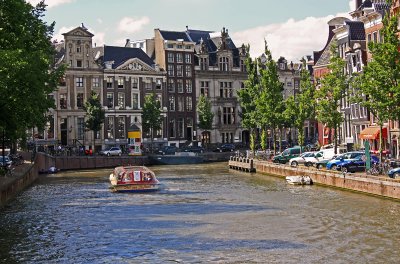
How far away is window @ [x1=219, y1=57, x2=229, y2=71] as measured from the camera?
143m

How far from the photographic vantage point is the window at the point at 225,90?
14350 cm

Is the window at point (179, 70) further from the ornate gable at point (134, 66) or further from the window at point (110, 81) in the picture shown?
the window at point (110, 81)

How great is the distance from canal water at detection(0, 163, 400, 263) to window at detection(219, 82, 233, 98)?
80.8m

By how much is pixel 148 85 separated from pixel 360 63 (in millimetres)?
53495

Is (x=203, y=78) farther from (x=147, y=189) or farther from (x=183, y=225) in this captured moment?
(x=183, y=225)

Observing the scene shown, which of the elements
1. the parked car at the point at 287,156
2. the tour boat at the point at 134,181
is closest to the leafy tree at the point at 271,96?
the parked car at the point at 287,156

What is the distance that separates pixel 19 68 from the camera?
1838 inches

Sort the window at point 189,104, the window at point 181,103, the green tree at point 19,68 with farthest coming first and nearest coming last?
the window at point 189,104
the window at point 181,103
the green tree at point 19,68

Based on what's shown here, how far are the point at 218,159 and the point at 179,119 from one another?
812 inches

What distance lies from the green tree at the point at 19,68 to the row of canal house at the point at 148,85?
2342 inches

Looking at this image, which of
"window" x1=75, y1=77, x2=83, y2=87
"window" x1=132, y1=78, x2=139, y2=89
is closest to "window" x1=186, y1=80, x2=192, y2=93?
"window" x1=132, y1=78, x2=139, y2=89

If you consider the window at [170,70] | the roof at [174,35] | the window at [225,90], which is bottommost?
the window at [225,90]

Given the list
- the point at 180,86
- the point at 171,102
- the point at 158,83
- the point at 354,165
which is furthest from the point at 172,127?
the point at 354,165

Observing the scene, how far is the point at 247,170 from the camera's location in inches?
3506
